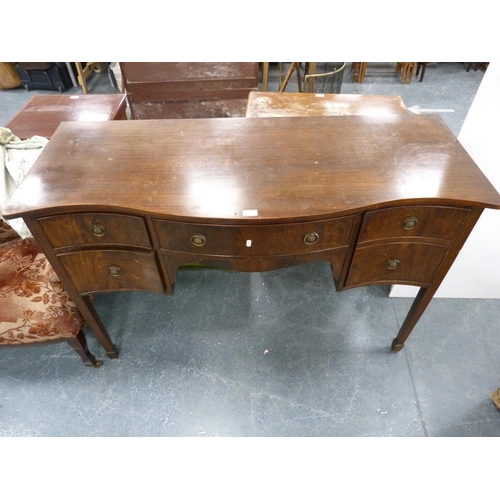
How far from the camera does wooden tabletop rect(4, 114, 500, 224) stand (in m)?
0.96

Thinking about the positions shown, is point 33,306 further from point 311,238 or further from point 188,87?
point 188,87

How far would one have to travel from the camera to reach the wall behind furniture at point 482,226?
1.23 meters

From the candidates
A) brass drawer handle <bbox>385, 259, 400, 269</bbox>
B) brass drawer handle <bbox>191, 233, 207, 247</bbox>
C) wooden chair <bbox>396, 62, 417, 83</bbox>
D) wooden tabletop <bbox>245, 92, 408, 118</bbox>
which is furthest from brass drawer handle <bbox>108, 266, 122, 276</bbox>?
wooden chair <bbox>396, 62, 417, 83</bbox>

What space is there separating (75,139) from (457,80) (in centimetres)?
445

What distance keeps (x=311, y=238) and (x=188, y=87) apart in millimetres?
1935

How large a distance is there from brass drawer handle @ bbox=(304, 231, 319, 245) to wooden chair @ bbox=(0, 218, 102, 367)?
99 cm

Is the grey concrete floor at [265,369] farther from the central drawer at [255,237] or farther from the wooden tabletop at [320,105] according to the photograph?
the wooden tabletop at [320,105]

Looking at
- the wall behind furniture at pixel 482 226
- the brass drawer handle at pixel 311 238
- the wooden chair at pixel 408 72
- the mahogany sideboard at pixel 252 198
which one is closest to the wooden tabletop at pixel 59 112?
the mahogany sideboard at pixel 252 198

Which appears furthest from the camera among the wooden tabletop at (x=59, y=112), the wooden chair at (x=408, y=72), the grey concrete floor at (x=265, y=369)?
the wooden chair at (x=408, y=72)

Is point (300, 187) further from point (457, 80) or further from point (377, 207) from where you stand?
point (457, 80)

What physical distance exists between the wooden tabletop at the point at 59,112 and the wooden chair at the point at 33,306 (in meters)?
0.77

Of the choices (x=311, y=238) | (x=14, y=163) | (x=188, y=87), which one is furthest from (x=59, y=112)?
(x=311, y=238)

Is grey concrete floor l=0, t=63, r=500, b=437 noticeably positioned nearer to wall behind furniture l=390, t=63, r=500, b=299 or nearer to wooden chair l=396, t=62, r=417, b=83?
wall behind furniture l=390, t=63, r=500, b=299

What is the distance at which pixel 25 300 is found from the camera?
4.46 feet
